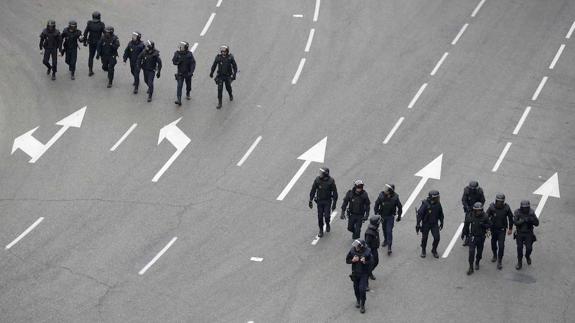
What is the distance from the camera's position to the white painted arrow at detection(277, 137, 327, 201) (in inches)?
1502

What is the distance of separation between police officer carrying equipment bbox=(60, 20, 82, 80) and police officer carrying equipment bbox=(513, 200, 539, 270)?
50.0 ft

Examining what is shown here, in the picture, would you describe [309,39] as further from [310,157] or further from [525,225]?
[525,225]

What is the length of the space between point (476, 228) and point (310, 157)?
717 cm

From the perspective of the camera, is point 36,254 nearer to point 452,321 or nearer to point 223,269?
point 223,269

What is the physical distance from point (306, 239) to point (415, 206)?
3292 millimetres

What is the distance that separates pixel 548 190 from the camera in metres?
38.2

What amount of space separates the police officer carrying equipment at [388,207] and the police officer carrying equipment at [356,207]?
29cm

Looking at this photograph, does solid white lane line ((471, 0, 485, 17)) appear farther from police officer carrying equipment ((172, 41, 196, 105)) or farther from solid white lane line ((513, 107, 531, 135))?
police officer carrying equipment ((172, 41, 196, 105))

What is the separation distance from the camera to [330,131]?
4097 cm

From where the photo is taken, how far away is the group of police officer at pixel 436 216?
3381 centimetres

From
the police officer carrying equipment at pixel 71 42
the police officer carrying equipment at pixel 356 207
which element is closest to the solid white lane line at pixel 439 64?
the police officer carrying equipment at pixel 356 207

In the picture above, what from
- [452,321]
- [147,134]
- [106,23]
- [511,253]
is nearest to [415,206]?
[511,253]

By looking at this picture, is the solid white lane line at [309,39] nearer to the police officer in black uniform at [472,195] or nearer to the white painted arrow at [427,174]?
the white painted arrow at [427,174]

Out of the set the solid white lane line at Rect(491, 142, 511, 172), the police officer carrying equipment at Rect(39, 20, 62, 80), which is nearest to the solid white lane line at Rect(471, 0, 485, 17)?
the solid white lane line at Rect(491, 142, 511, 172)
